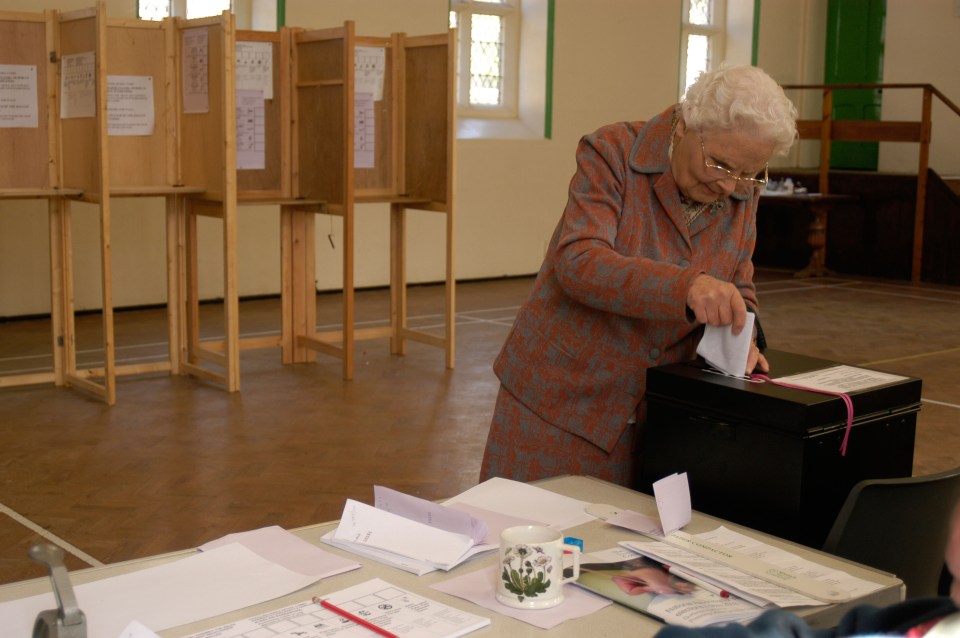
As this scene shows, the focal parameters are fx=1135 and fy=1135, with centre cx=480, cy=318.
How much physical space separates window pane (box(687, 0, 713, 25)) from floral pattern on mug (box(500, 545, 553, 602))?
38.7 ft

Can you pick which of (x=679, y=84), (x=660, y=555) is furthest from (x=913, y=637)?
(x=679, y=84)

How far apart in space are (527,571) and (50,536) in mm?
2557

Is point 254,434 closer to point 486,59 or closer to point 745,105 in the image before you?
point 745,105

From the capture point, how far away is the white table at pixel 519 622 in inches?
59.3

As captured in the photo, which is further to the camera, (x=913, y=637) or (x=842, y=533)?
(x=842, y=533)

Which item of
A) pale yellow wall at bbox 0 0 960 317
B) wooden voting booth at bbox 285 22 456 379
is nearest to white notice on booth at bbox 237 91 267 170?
wooden voting booth at bbox 285 22 456 379

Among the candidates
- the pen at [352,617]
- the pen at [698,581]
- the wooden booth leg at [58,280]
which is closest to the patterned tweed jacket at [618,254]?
the pen at [698,581]

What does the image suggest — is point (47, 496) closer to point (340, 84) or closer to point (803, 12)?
point (340, 84)

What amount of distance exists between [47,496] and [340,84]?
9.64ft

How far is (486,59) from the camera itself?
1054cm

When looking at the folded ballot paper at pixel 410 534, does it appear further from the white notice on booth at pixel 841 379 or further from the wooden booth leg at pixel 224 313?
the wooden booth leg at pixel 224 313

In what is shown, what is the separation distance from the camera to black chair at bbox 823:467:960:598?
6.22 ft

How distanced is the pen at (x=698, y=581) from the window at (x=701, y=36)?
37.0 ft

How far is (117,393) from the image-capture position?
567 centimetres
